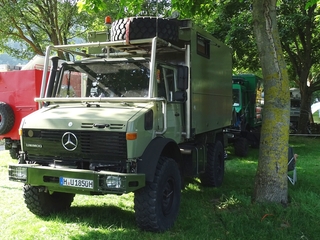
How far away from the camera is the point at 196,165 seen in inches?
256

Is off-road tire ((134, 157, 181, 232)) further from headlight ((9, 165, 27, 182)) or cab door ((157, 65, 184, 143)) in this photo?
headlight ((9, 165, 27, 182))

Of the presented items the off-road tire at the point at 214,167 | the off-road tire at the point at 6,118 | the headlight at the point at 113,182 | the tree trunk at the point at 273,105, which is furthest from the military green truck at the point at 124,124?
the off-road tire at the point at 6,118

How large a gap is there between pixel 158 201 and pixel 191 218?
0.97m

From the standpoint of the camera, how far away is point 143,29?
17.2ft

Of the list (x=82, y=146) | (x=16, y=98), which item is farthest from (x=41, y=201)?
(x=16, y=98)

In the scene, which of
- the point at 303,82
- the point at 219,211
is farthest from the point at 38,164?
the point at 303,82

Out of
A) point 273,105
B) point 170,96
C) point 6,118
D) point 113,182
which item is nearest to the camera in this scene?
point 113,182

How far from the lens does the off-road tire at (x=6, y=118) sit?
862cm

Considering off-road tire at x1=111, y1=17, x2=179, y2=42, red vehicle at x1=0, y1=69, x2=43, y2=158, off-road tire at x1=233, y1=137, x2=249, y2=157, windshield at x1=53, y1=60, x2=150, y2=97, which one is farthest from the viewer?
off-road tire at x1=233, y1=137, x2=249, y2=157

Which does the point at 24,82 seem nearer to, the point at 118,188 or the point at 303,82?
the point at 118,188

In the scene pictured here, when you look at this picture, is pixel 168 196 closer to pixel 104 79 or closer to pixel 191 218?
pixel 191 218

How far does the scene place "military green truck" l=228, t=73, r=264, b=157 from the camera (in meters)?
12.3

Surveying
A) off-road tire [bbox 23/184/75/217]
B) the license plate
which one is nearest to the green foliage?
off-road tire [bbox 23/184/75/217]

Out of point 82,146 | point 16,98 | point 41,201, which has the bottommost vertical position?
point 41,201
